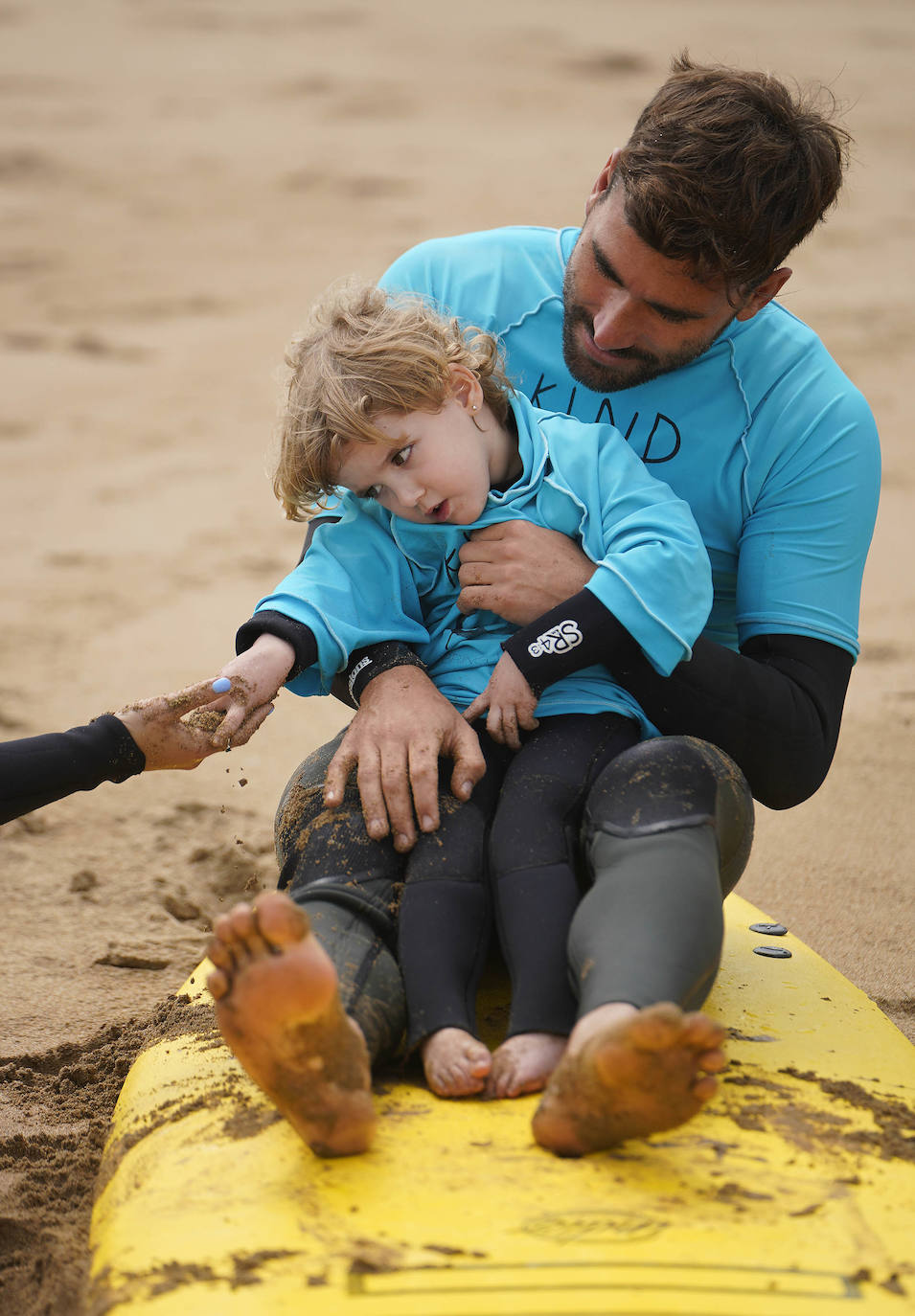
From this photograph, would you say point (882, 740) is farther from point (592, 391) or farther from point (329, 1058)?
point (329, 1058)

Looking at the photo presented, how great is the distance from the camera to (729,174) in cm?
200

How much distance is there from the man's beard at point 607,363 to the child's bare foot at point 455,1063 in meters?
1.13

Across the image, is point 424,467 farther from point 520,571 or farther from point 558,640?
point 558,640

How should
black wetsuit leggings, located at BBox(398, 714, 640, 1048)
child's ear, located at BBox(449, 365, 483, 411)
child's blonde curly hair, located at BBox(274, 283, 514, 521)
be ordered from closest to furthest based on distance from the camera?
black wetsuit leggings, located at BBox(398, 714, 640, 1048) < child's blonde curly hair, located at BBox(274, 283, 514, 521) < child's ear, located at BBox(449, 365, 483, 411)

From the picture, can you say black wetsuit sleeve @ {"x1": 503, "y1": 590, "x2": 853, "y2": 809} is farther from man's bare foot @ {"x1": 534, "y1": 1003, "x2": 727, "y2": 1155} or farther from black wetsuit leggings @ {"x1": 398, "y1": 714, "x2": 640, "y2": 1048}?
man's bare foot @ {"x1": 534, "y1": 1003, "x2": 727, "y2": 1155}

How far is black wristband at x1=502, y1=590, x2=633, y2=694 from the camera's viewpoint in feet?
6.34

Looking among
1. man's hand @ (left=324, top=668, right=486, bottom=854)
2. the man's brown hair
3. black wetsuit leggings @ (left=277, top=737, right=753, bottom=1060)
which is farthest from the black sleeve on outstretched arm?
the man's brown hair

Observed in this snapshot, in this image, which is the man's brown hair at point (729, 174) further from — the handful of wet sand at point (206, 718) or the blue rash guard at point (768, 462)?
the handful of wet sand at point (206, 718)

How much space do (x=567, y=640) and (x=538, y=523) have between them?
28cm

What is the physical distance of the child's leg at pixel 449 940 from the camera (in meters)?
1.64

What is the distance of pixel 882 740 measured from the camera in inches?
152

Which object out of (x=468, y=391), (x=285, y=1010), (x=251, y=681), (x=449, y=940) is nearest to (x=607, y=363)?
(x=468, y=391)

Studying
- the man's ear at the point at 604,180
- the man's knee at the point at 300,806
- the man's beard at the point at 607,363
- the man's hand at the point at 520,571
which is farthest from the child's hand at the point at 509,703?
the man's ear at the point at 604,180

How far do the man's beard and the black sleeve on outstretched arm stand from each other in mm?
476
